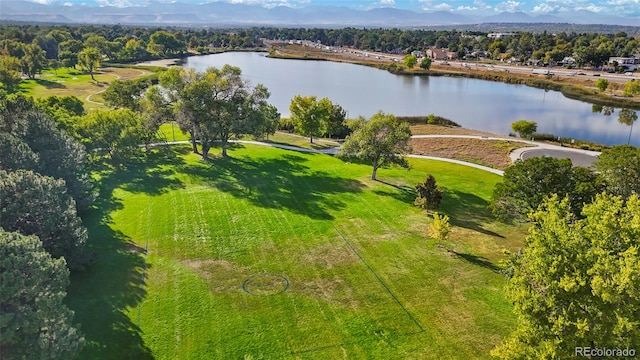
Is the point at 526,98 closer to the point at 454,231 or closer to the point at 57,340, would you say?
the point at 454,231

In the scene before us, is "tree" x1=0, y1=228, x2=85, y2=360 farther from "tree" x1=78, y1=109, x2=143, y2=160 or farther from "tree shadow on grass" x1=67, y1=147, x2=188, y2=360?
"tree" x1=78, y1=109, x2=143, y2=160

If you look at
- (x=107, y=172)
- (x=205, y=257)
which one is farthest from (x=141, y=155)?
(x=205, y=257)

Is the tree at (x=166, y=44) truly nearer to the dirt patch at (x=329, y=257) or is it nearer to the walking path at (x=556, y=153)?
the walking path at (x=556, y=153)

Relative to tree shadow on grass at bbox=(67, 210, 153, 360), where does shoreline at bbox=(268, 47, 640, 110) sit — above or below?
above

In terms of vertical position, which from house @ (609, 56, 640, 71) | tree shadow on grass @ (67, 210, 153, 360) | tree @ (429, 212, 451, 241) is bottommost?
tree shadow on grass @ (67, 210, 153, 360)

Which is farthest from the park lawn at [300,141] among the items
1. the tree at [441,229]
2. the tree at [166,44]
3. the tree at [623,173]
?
the tree at [166,44]

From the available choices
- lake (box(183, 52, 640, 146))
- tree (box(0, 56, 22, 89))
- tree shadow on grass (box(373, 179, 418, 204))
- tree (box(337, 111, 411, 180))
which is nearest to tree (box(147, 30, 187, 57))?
lake (box(183, 52, 640, 146))
